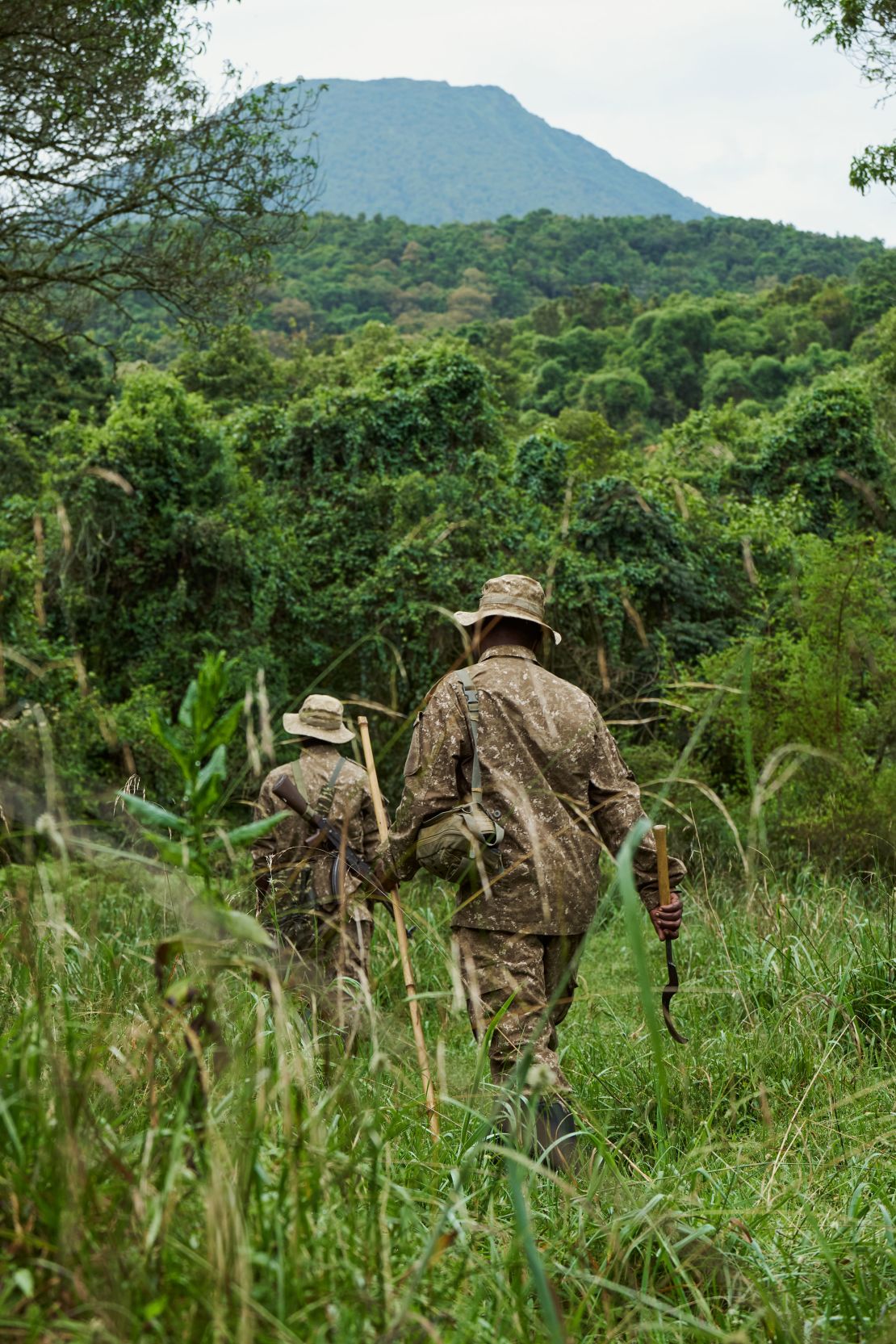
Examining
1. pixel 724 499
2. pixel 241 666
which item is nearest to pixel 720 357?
pixel 724 499

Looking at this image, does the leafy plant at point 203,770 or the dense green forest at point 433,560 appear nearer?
the leafy plant at point 203,770

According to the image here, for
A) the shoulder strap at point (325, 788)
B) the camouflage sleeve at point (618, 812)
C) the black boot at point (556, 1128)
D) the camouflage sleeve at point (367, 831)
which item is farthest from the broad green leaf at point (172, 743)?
the camouflage sleeve at point (367, 831)

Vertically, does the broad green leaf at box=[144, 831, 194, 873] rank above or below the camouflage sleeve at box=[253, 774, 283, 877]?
above

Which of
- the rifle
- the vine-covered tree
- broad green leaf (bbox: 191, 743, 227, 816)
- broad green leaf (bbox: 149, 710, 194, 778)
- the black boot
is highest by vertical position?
the vine-covered tree

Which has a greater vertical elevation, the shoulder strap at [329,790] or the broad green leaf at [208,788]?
the broad green leaf at [208,788]

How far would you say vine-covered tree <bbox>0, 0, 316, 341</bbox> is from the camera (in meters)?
9.95

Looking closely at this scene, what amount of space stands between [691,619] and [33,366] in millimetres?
13506

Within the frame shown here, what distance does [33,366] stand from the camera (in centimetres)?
2391

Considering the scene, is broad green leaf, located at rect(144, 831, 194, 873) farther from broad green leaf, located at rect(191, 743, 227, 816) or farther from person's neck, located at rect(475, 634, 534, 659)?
person's neck, located at rect(475, 634, 534, 659)

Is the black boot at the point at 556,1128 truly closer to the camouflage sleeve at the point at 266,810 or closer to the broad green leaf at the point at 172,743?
the camouflage sleeve at the point at 266,810

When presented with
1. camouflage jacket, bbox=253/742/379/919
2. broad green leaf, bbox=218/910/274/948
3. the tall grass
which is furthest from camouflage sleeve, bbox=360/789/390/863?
broad green leaf, bbox=218/910/274/948

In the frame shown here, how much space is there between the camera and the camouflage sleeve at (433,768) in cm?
385

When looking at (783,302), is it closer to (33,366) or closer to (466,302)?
(466,302)

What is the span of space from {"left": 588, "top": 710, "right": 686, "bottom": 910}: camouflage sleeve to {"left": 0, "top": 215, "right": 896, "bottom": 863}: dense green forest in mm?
1717
